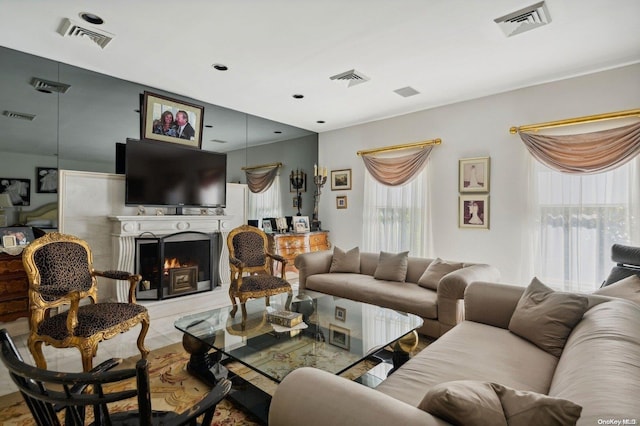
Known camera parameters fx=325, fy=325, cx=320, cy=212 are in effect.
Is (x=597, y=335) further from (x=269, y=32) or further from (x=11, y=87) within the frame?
(x=11, y=87)

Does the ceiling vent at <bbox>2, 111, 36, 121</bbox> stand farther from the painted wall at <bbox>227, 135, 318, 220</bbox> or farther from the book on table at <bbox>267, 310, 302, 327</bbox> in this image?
the book on table at <bbox>267, 310, 302, 327</bbox>

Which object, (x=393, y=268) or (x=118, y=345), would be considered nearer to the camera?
(x=118, y=345)

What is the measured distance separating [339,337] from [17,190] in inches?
132

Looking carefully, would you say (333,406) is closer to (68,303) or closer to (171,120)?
(68,303)

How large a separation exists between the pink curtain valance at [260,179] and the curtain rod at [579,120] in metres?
3.48

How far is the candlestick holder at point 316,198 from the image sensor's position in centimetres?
576

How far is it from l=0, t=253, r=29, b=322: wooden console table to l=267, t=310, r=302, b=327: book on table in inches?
96.4

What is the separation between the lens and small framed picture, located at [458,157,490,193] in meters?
4.21

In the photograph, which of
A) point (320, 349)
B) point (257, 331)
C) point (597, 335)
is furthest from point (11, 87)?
point (597, 335)

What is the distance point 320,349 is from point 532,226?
3184mm

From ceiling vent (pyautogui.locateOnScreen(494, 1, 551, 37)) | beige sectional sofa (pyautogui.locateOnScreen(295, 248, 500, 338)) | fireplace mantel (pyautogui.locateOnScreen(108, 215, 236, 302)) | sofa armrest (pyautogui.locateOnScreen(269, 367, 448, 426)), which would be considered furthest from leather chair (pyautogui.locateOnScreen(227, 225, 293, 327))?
ceiling vent (pyautogui.locateOnScreen(494, 1, 551, 37))

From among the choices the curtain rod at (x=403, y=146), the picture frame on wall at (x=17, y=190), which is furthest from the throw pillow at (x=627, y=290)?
the picture frame on wall at (x=17, y=190)

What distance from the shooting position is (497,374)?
5.21 feet

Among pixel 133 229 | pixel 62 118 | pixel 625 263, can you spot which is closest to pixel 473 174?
pixel 625 263
